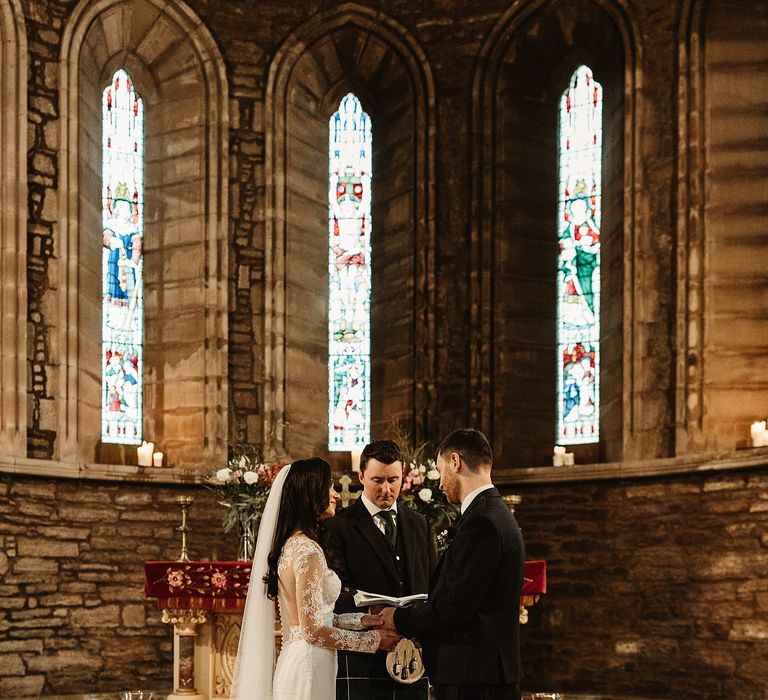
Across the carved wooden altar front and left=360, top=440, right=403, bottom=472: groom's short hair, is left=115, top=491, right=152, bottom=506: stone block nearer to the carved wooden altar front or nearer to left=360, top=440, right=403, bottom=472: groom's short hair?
the carved wooden altar front

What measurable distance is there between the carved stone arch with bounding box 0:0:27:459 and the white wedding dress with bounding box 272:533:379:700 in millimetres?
6121

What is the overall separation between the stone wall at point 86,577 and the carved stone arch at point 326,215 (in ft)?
3.83

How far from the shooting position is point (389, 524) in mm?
5848

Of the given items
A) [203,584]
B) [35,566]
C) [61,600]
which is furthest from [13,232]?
[203,584]

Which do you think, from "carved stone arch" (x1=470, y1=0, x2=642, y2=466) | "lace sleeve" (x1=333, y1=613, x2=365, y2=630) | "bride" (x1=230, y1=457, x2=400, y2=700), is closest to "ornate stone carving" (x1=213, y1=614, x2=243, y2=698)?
"bride" (x1=230, y1=457, x2=400, y2=700)

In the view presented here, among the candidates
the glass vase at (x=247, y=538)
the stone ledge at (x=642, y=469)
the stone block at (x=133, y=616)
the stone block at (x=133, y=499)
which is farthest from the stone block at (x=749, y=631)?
the stone block at (x=133, y=499)

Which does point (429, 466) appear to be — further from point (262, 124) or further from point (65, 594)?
point (262, 124)

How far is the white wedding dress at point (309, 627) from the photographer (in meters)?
5.02

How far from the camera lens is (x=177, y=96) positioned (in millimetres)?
12516

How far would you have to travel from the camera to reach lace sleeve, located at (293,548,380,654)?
5.00 metres

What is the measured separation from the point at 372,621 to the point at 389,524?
2.45 ft

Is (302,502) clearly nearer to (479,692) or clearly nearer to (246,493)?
(479,692)

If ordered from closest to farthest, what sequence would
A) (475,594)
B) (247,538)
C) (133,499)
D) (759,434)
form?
(475,594), (247,538), (759,434), (133,499)

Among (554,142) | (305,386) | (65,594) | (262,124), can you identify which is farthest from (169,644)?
(554,142)
